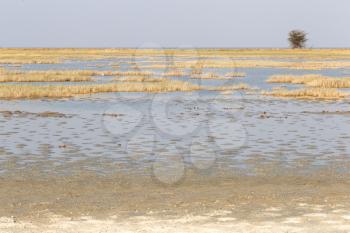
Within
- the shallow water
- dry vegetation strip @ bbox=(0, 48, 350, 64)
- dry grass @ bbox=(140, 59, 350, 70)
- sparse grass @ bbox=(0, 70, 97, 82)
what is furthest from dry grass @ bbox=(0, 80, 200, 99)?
dry vegetation strip @ bbox=(0, 48, 350, 64)

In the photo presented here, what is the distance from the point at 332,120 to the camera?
83.7ft

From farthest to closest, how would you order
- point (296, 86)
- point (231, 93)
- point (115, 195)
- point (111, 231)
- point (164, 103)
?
point (296, 86)
point (231, 93)
point (164, 103)
point (115, 195)
point (111, 231)

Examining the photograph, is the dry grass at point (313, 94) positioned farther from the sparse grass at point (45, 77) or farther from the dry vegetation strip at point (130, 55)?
the dry vegetation strip at point (130, 55)

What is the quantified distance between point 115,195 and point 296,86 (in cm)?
3514

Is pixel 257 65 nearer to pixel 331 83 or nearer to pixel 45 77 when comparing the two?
pixel 331 83

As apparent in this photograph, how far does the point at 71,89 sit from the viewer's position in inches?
1512

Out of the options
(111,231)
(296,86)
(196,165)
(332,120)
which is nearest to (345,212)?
(111,231)

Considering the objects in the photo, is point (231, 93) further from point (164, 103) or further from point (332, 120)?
point (332, 120)

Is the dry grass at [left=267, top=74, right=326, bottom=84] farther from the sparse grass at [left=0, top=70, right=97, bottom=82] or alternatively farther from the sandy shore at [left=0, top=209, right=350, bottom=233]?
the sandy shore at [left=0, top=209, right=350, bottom=233]

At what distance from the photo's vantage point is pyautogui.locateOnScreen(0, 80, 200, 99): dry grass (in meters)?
36.1

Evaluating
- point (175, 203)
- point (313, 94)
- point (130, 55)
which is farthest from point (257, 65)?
point (175, 203)
